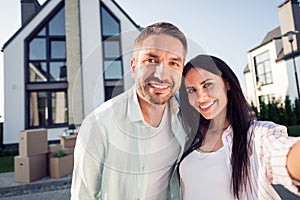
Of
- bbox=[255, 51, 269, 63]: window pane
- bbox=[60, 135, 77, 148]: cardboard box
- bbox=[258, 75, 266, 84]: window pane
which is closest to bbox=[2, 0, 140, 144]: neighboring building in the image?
bbox=[60, 135, 77, 148]: cardboard box

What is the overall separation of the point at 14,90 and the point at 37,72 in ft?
3.35

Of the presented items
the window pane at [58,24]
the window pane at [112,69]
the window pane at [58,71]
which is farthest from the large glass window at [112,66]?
the window pane at [58,24]

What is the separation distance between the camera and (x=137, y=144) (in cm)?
98

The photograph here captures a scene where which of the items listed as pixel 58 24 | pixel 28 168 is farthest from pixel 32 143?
pixel 58 24

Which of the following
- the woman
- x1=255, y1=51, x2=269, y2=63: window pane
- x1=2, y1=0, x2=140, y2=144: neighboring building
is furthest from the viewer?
x1=255, y1=51, x2=269, y2=63: window pane

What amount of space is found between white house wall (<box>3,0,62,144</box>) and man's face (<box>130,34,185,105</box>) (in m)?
7.44

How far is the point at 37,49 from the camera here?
8.00m

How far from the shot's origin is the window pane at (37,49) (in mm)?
7949

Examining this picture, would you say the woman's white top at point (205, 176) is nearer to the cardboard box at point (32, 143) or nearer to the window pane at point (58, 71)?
the cardboard box at point (32, 143)

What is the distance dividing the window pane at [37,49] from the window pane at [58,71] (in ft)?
1.65

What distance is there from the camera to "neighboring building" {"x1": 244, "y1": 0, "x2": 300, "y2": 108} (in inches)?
433

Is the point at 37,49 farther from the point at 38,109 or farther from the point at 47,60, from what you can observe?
the point at 38,109

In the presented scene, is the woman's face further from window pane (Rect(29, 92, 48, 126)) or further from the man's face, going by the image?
window pane (Rect(29, 92, 48, 126))

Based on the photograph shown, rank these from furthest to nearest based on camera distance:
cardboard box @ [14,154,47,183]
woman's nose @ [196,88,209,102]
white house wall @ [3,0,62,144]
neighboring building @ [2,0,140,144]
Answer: white house wall @ [3,0,62,144] → neighboring building @ [2,0,140,144] → cardboard box @ [14,154,47,183] → woman's nose @ [196,88,209,102]
